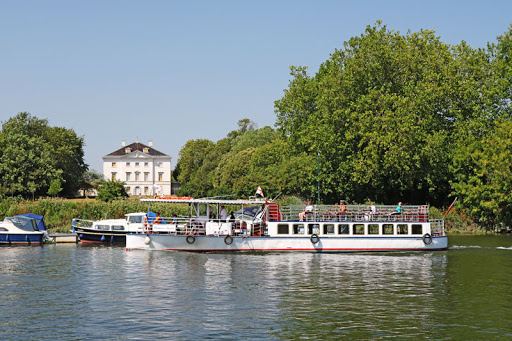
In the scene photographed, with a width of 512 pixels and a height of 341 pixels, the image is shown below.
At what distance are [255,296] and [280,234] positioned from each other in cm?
1970

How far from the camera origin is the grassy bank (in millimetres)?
72188

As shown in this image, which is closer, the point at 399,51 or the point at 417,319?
the point at 417,319

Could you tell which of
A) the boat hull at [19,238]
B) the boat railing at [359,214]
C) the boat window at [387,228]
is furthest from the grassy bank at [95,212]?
the boat window at [387,228]

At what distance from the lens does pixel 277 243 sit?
168 feet

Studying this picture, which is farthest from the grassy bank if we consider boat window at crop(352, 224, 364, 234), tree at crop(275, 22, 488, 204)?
boat window at crop(352, 224, 364, 234)

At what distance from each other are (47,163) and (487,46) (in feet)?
260

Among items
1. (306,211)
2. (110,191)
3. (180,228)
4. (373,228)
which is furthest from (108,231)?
(110,191)

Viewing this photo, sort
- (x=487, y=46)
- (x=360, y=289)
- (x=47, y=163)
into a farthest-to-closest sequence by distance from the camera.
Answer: (x=47, y=163)
(x=487, y=46)
(x=360, y=289)

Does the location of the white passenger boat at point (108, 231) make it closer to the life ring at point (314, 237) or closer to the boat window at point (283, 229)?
the boat window at point (283, 229)

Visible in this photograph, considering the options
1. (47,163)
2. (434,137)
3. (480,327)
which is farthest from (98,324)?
(47,163)

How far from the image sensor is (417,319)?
26.4 m

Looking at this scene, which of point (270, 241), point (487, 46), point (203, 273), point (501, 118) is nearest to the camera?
point (203, 273)

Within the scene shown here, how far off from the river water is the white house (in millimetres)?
138893

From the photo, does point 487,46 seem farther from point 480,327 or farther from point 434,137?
point 480,327
